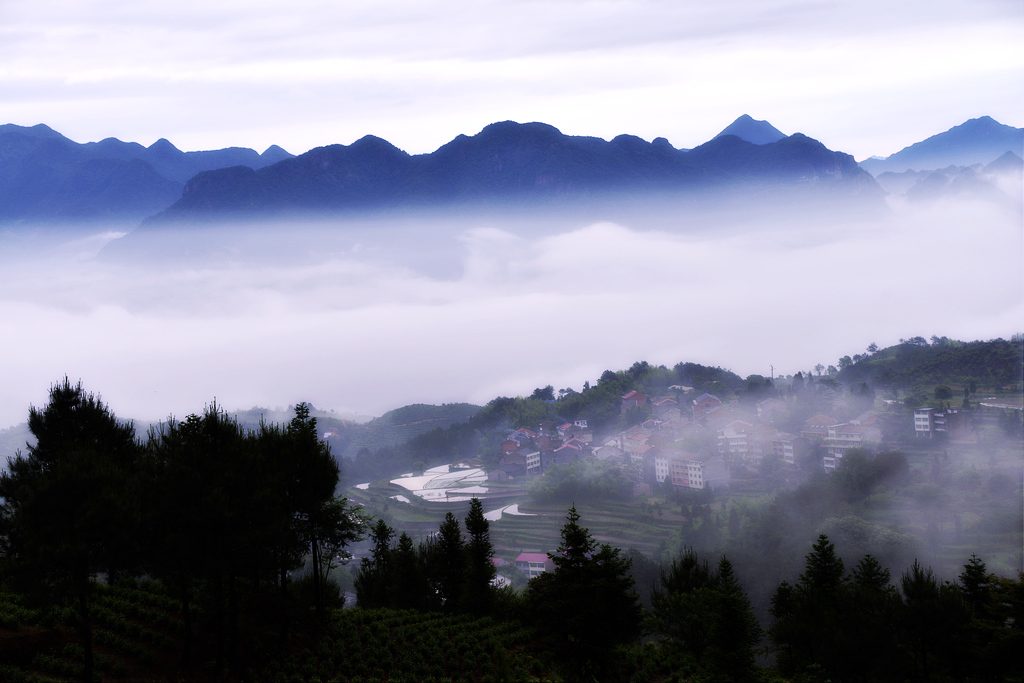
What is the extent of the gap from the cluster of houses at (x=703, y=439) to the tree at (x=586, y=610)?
237 ft

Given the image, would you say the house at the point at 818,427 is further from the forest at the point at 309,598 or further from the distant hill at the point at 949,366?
the forest at the point at 309,598

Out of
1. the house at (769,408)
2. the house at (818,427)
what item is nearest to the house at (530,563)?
the house at (818,427)

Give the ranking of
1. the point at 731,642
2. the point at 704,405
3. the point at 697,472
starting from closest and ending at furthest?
the point at 731,642, the point at 697,472, the point at 704,405

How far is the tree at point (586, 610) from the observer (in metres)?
20.2

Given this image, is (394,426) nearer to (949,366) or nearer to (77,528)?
(949,366)

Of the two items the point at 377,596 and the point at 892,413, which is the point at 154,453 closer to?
the point at 377,596

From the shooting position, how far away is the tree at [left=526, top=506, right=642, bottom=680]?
A: 66.3ft

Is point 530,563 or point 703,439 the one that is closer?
point 530,563

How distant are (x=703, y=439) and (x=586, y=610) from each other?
86948mm

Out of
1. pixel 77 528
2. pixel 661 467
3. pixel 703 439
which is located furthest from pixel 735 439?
pixel 77 528

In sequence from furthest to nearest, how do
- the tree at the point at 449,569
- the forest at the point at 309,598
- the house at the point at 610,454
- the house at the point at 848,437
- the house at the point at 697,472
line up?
the house at the point at 610,454
the house at the point at 848,437
the house at the point at 697,472
the tree at the point at 449,569
the forest at the point at 309,598

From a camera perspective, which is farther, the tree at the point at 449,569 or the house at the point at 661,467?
the house at the point at 661,467

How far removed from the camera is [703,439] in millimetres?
101438

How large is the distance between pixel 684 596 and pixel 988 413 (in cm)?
9624
